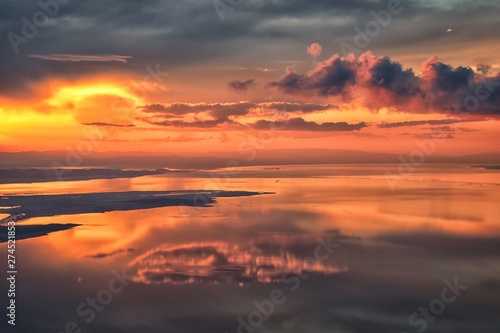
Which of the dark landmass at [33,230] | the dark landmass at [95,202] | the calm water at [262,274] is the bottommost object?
the calm water at [262,274]

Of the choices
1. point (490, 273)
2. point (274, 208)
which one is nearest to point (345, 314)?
point (490, 273)

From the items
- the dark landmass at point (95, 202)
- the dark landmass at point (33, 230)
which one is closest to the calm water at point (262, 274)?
the dark landmass at point (33, 230)

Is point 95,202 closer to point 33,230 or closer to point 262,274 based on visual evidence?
point 33,230

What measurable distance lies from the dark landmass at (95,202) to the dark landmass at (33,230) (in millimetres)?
3707

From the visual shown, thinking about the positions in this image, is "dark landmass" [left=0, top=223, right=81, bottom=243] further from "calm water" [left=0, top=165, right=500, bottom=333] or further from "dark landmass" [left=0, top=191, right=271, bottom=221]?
"dark landmass" [left=0, top=191, right=271, bottom=221]

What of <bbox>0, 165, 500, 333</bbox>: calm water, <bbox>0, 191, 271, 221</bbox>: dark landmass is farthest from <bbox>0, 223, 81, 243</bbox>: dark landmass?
<bbox>0, 191, 271, 221</bbox>: dark landmass

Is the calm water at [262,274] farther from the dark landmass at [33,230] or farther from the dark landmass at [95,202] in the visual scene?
the dark landmass at [95,202]

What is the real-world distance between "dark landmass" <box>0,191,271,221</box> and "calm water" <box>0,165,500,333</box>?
12.1ft

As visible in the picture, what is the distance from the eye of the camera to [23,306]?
1716 centimetres

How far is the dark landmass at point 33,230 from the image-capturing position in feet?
93.9

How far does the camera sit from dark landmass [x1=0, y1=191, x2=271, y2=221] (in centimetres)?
3916

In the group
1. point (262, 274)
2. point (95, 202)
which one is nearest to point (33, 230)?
point (95, 202)

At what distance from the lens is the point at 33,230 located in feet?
100

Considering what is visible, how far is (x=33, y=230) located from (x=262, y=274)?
17.1 metres
